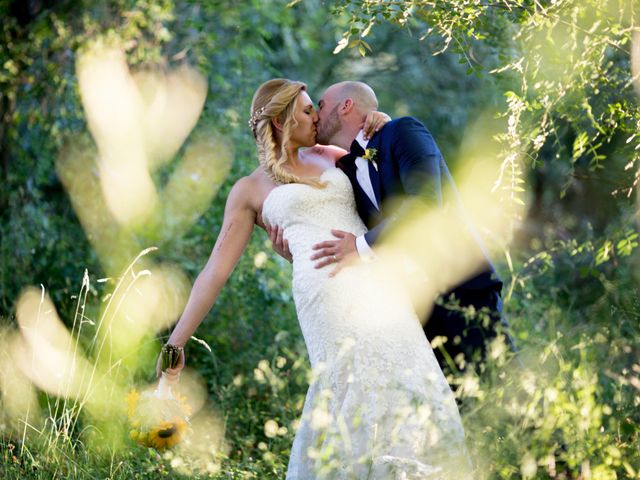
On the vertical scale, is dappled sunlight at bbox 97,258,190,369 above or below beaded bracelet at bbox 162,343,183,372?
below

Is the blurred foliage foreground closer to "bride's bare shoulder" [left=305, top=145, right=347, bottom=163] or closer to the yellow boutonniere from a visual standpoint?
the yellow boutonniere

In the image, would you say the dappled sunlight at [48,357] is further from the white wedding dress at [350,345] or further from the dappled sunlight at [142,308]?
the white wedding dress at [350,345]

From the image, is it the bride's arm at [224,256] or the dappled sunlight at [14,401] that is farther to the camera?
the dappled sunlight at [14,401]

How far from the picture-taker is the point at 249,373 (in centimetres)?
585

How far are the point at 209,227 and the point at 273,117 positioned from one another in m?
3.03

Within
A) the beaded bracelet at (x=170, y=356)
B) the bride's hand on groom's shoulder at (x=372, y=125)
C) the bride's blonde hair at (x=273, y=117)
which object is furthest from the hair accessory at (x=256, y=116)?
the beaded bracelet at (x=170, y=356)

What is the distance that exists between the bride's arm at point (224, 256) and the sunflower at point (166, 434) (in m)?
0.32

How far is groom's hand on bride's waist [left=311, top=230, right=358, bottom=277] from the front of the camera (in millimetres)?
3861

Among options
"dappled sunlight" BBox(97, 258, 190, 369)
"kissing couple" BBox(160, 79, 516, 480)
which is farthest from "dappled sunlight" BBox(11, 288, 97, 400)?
"kissing couple" BBox(160, 79, 516, 480)

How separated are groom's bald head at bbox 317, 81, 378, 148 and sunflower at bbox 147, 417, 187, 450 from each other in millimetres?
1378

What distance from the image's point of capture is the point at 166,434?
3.90 meters

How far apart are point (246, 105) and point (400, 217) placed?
411 cm

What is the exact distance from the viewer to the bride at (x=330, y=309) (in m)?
3.60

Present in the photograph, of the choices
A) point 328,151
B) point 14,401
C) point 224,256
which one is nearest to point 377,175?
point 328,151
